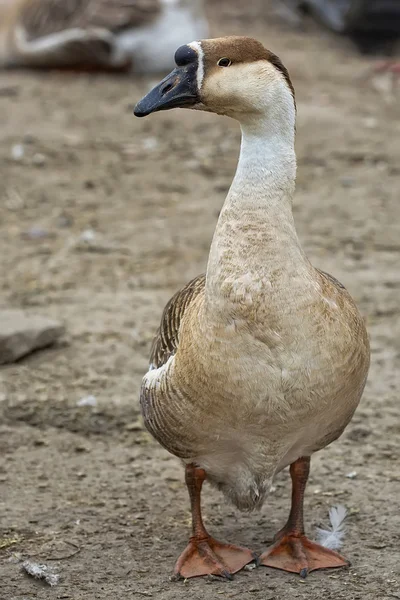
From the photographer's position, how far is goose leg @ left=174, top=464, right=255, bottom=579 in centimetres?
393

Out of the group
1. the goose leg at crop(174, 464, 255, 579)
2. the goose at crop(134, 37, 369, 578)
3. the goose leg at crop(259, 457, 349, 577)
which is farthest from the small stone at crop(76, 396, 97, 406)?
the goose at crop(134, 37, 369, 578)

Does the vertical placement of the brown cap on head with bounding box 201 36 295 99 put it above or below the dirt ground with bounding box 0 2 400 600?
above

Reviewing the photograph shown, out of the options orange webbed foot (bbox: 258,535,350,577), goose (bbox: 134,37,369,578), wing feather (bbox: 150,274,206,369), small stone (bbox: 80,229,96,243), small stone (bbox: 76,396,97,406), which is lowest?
small stone (bbox: 80,229,96,243)

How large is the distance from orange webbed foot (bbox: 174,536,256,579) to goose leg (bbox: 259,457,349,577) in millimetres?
88

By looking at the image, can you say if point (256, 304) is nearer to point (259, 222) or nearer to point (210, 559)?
point (259, 222)

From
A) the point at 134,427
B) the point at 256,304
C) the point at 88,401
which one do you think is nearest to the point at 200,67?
the point at 256,304

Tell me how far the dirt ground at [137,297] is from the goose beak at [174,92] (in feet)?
5.59

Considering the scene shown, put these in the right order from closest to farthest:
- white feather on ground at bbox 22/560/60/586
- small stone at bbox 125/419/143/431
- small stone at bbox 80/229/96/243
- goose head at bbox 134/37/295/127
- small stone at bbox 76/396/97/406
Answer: goose head at bbox 134/37/295/127
white feather on ground at bbox 22/560/60/586
small stone at bbox 125/419/143/431
small stone at bbox 76/396/97/406
small stone at bbox 80/229/96/243

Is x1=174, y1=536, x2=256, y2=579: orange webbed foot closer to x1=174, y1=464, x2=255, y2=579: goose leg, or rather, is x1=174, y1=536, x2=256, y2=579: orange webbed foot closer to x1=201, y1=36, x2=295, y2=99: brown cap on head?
x1=174, y1=464, x2=255, y2=579: goose leg

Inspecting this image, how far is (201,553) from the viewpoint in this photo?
3990 millimetres

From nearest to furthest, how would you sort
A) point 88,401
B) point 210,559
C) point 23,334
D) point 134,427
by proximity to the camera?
1. point 210,559
2. point 134,427
3. point 88,401
4. point 23,334

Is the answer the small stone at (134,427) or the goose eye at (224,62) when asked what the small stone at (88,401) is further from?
the goose eye at (224,62)

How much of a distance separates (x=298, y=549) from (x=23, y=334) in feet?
7.82

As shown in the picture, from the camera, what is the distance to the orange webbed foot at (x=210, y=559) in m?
3.92
